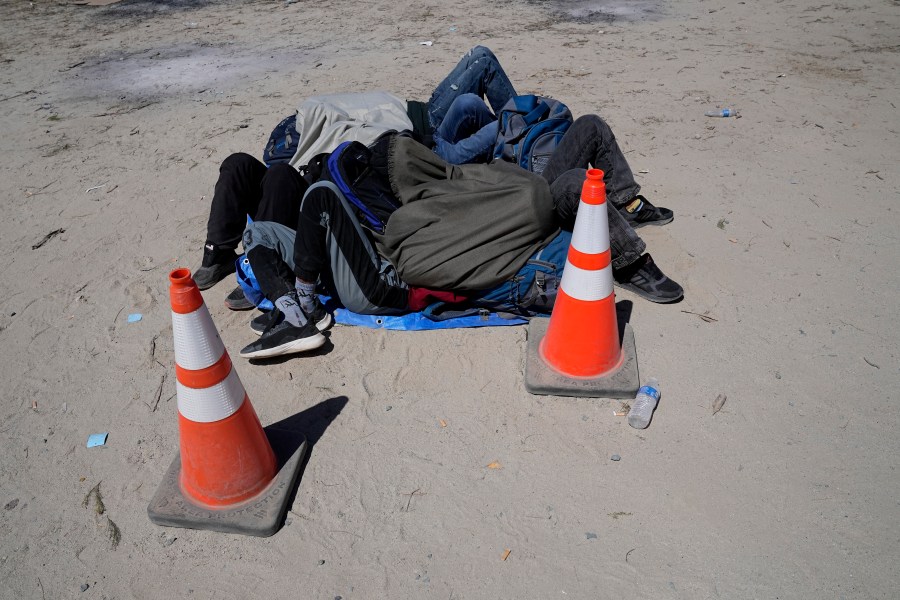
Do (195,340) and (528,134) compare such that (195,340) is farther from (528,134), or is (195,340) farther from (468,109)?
(468,109)

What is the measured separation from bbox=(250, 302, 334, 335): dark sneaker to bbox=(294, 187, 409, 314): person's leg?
0.12 m

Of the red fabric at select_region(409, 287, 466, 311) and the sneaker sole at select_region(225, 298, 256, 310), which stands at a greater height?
the red fabric at select_region(409, 287, 466, 311)

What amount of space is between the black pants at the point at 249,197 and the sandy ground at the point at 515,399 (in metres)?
0.40

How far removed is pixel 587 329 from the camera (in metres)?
2.89

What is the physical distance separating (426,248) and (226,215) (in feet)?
4.55

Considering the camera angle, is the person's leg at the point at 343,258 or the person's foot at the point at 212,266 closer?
the person's leg at the point at 343,258

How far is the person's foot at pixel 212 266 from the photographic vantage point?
12.7ft

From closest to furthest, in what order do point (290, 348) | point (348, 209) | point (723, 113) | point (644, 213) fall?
point (290, 348)
point (348, 209)
point (644, 213)
point (723, 113)

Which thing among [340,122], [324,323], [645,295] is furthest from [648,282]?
[340,122]

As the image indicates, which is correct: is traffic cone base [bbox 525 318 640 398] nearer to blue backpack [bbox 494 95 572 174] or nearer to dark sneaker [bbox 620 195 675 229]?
dark sneaker [bbox 620 195 675 229]

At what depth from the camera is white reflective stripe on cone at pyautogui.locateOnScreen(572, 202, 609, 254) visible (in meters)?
2.73

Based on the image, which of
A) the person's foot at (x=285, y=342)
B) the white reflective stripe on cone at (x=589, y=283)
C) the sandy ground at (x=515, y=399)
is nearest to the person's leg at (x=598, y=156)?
the sandy ground at (x=515, y=399)

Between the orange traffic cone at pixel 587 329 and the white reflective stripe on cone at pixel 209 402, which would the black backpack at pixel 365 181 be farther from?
the white reflective stripe on cone at pixel 209 402

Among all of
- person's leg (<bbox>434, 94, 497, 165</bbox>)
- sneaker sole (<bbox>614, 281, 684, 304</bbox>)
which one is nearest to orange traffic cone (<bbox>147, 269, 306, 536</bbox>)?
sneaker sole (<bbox>614, 281, 684, 304</bbox>)
